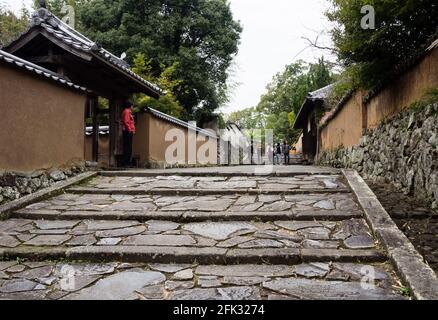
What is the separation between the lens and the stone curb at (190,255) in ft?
12.6

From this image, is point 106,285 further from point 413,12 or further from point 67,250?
point 413,12

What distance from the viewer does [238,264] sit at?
3.88m

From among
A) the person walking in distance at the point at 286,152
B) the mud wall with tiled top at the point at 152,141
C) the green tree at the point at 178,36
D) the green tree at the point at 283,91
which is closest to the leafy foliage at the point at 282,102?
the green tree at the point at 283,91

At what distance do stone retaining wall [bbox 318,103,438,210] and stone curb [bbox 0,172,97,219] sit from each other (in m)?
6.19

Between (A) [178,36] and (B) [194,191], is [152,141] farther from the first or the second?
(A) [178,36]

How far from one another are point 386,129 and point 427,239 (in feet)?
11.4

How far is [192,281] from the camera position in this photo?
347 centimetres

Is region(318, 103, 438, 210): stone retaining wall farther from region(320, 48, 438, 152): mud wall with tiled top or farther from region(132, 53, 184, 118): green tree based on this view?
region(132, 53, 184, 118): green tree

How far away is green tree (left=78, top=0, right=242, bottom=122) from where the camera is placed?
888 inches

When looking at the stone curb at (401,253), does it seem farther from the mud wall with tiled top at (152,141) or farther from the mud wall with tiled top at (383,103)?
the mud wall with tiled top at (152,141)

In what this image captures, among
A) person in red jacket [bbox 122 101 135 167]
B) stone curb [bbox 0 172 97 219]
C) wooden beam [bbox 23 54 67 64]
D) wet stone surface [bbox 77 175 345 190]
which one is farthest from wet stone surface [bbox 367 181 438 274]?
wooden beam [bbox 23 54 67 64]

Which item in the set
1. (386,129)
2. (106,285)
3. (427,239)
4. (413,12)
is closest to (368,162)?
(386,129)

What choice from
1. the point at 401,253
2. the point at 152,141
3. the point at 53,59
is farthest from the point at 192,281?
the point at 152,141

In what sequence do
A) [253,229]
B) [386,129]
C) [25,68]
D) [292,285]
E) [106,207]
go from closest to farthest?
[292,285] → [253,229] → [106,207] → [25,68] → [386,129]
